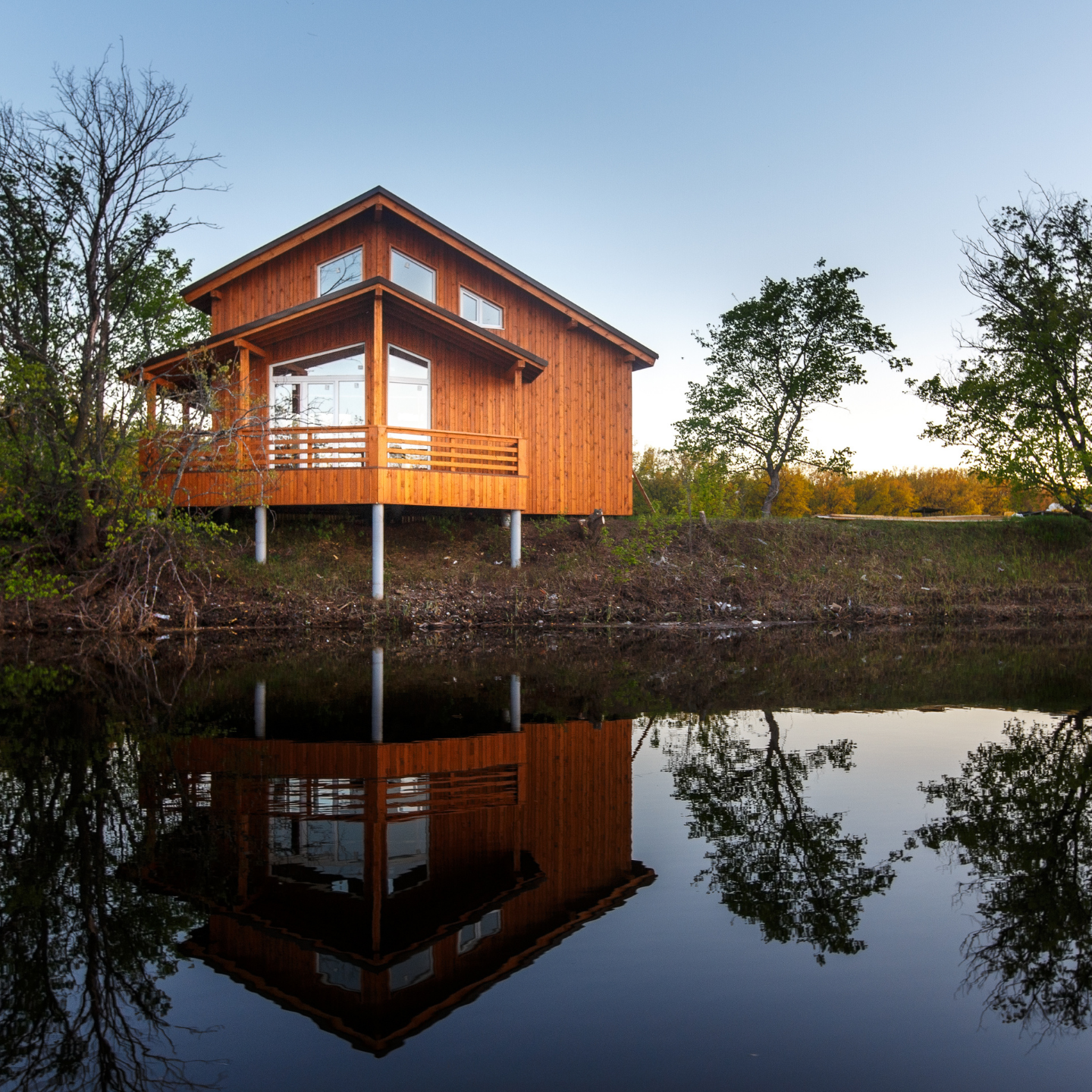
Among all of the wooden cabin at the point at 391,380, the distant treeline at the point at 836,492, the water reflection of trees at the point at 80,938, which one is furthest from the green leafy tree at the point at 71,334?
the distant treeline at the point at 836,492

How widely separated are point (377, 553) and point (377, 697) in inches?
321

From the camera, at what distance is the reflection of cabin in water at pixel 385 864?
9.52 feet

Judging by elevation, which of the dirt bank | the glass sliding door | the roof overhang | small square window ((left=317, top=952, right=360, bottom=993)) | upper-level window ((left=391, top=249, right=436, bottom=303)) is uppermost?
upper-level window ((left=391, top=249, right=436, bottom=303))

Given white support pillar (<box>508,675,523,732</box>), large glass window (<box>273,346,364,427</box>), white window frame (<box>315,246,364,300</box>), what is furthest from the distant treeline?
white support pillar (<box>508,675,523,732</box>)

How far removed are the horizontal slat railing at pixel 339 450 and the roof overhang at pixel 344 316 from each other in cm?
171

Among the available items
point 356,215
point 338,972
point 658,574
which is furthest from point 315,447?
point 338,972

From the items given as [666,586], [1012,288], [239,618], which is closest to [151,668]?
[239,618]

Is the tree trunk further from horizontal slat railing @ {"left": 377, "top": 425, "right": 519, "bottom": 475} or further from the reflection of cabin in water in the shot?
the reflection of cabin in water

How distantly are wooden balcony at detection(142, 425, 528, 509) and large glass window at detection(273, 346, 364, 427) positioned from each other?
1.89 ft

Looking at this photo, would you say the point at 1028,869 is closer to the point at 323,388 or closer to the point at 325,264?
the point at 323,388

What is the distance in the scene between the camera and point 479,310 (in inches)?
811

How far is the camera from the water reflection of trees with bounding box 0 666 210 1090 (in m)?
2.42

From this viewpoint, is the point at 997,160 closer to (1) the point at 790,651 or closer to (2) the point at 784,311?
(2) the point at 784,311

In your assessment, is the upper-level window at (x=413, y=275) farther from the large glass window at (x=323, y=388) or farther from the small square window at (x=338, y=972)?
the small square window at (x=338, y=972)
